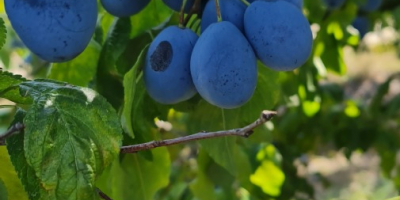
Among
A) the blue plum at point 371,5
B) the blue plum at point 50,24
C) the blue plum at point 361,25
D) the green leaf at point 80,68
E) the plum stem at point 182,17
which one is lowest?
the blue plum at point 361,25

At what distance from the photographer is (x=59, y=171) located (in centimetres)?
70

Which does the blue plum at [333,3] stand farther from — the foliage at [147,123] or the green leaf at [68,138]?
the green leaf at [68,138]

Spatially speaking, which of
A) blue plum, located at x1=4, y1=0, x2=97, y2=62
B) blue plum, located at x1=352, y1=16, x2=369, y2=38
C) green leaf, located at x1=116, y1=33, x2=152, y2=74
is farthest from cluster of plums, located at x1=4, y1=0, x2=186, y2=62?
blue plum, located at x1=352, y1=16, x2=369, y2=38

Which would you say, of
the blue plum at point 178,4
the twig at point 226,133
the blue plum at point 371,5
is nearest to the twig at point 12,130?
the twig at point 226,133

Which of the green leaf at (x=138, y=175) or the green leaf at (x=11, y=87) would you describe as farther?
the green leaf at (x=138, y=175)

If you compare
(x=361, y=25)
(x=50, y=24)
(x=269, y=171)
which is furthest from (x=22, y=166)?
(x=361, y=25)

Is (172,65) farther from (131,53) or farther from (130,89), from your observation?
(131,53)

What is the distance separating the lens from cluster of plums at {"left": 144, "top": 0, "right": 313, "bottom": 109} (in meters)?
0.84

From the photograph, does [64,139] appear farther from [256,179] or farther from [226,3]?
[256,179]

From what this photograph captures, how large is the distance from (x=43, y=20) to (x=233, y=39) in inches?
8.8

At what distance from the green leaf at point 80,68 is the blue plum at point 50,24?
1.11 feet

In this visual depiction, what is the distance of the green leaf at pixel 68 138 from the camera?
2.28 feet

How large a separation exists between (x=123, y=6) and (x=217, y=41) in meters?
0.19

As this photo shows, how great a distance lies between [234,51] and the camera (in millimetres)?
842
